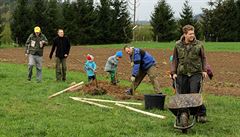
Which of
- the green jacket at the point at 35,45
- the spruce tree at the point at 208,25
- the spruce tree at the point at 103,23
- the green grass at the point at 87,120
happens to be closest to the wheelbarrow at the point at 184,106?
the green grass at the point at 87,120

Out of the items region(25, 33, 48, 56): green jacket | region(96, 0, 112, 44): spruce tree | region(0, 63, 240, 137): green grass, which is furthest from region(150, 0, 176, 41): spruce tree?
region(0, 63, 240, 137): green grass

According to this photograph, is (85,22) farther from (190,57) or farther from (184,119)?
(184,119)

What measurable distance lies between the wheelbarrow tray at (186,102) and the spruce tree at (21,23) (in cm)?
5275

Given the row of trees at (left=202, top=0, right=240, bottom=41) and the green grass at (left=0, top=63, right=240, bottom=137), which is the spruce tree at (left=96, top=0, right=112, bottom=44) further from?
A: the green grass at (left=0, top=63, right=240, bottom=137)

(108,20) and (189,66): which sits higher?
(108,20)

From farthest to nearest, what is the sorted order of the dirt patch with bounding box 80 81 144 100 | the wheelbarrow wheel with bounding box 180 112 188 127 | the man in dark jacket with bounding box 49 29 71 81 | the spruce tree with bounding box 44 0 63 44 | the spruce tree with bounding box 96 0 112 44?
the spruce tree with bounding box 96 0 112 44
the spruce tree with bounding box 44 0 63 44
the man in dark jacket with bounding box 49 29 71 81
the dirt patch with bounding box 80 81 144 100
the wheelbarrow wheel with bounding box 180 112 188 127

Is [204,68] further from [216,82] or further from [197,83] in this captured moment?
[216,82]

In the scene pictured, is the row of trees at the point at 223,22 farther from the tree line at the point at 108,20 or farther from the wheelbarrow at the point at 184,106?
the wheelbarrow at the point at 184,106

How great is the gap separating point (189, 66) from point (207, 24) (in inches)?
2289

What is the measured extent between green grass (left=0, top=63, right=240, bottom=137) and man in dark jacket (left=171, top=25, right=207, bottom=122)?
767mm

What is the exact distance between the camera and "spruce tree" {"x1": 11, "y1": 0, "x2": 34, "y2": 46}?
59.0 metres

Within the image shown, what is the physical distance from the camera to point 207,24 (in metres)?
65.3

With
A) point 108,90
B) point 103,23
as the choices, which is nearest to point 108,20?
point 103,23

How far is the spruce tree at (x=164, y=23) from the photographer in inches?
2480
